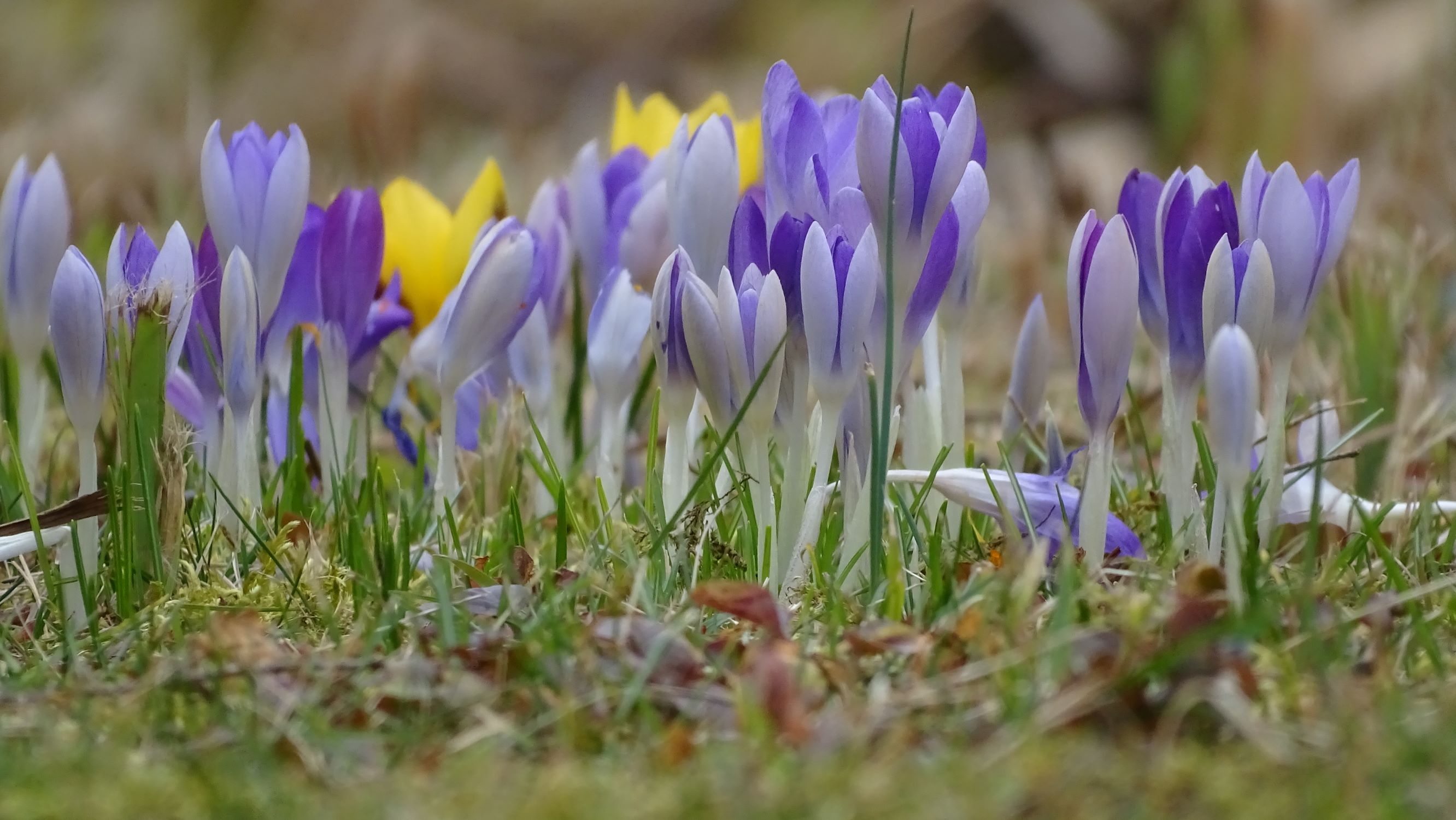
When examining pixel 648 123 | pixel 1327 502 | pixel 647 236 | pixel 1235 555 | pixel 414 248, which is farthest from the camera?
pixel 648 123

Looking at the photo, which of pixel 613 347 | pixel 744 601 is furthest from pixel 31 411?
pixel 744 601

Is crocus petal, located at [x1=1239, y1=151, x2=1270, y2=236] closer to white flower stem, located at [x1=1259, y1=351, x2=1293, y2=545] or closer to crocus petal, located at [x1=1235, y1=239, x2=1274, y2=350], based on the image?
crocus petal, located at [x1=1235, y1=239, x2=1274, y2=350]

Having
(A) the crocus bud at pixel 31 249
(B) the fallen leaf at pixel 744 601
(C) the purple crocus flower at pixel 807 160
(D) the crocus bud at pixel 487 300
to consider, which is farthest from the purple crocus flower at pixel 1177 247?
(A) the crocus bud at pixel 31 249

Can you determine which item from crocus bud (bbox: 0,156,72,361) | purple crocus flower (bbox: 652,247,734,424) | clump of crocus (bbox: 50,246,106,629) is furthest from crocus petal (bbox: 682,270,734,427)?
crocus bud (bbox: 0,156,72,361)

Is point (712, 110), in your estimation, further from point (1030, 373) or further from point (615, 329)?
point (1030, 373)

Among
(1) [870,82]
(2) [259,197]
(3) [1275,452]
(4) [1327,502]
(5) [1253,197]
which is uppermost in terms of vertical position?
(1) [870,82]

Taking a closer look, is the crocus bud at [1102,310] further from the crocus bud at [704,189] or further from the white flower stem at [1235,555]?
the crocus bud at [704,189]

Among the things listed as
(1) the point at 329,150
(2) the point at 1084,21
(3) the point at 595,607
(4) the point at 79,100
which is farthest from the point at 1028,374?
(2) the point at 1084,21
